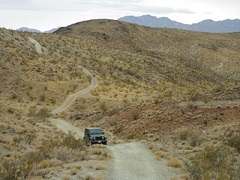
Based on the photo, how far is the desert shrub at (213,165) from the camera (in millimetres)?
16166

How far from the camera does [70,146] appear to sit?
22562mm

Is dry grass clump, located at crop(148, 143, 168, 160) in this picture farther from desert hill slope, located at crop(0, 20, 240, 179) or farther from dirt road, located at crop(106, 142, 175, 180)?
desert hill slope, located at crop(0, 20, 240, 179)

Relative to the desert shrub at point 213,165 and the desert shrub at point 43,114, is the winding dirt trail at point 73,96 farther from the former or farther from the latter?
the desert shrub at point 213,165

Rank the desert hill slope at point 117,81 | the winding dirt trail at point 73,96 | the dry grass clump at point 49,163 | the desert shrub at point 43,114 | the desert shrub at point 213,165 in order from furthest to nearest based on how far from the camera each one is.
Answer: the winding dirt trail at point 73,96, the desert shrub at point 43,114, the desert hill slope at point 117,81, the dry grass clump at point 49,163, the desert shrub at point 213,165

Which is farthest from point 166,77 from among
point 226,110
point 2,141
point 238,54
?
point 2,141

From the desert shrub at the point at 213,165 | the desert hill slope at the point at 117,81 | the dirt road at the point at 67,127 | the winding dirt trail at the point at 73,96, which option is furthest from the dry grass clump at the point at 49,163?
the winding dirt trail at the point at 73,96

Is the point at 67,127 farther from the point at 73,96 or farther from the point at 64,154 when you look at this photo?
the point at 73,96

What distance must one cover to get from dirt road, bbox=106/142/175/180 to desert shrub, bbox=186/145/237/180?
1.30 m

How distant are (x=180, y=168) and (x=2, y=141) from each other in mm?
12536

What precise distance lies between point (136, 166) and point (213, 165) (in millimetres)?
3955

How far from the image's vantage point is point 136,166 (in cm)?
1898

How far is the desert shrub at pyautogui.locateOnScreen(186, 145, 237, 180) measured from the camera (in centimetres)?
1617

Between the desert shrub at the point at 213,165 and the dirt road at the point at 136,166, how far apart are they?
Result: 1304 mm

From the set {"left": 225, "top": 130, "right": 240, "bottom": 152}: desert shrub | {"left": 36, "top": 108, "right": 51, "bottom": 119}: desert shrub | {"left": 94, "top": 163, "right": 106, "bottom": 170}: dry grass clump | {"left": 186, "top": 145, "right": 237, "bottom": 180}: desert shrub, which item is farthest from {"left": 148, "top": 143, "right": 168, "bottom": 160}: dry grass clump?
{"left": 36, "top": 108, "right": 51, "bottom": 119}: desert shrub
